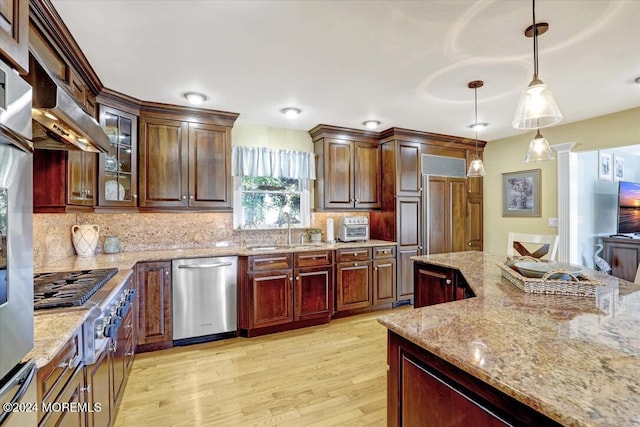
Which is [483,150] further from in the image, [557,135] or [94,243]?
[94,243]

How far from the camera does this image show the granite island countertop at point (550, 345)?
72cm

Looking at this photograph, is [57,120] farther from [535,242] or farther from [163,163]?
Result: [535,242]

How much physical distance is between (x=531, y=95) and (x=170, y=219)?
355 cm

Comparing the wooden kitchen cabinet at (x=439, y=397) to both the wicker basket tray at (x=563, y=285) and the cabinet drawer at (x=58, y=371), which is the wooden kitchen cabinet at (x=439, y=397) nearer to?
the wicker basket tray at (x=563, y=285)

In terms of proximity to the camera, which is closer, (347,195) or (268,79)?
(268,79)

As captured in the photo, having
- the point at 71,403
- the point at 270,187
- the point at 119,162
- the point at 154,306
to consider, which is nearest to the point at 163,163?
the point at 119,162

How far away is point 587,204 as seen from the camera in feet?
14.5

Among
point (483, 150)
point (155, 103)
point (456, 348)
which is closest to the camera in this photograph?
point (456, 348)

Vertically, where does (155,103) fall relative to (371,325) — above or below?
above

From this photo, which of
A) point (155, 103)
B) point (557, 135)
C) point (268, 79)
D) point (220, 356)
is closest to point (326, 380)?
point (220, 356)

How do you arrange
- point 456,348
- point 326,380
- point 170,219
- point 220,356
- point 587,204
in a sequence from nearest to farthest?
point 456,348 < point 326,380 < point 220,356 < point 170,219 < point 587,204

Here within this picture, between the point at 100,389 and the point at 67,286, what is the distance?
61 centimetres

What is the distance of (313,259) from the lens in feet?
11.9

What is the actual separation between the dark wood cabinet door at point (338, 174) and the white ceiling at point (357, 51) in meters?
0.87
